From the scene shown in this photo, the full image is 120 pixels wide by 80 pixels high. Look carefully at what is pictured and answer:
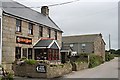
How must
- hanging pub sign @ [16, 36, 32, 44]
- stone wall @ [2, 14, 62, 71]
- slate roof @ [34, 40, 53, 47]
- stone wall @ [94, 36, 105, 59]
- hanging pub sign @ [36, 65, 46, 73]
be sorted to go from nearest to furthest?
hanging pub sign @ [36, 65, 46, 73]
stone wall @ [2, 14, 62, 71]
hanging pub sign @ [16, 36, 32, 44]
slate roof @ [34, 40, 53, 47]
stone wall @ [94, 36, 105, 59]

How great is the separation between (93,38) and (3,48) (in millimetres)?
41573

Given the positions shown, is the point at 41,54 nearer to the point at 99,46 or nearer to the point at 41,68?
the point at 41,68

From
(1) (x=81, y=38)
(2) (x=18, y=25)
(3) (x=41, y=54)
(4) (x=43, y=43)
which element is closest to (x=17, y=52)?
(2) (x=18, y=25)

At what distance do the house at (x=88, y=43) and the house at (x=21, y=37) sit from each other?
2886 centimetres

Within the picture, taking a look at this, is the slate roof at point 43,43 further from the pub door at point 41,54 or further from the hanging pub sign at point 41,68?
the hanging pub sign at point 41,68

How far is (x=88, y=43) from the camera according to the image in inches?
2405

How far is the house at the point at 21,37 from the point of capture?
22625mm

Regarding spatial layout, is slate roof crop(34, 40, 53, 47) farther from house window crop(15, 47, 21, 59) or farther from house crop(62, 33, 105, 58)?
house crop(62, 33, 105, 58)

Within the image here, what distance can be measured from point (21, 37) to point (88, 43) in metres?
37.6

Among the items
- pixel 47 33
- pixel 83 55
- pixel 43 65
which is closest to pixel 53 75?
pixel 43 65

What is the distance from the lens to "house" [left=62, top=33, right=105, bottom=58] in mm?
60188

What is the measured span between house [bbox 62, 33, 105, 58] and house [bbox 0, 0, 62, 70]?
28.9 m

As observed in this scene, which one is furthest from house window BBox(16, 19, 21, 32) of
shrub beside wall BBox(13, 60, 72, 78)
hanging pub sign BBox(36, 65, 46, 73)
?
hanging pub sign BBox(36, 65, 46, 73)

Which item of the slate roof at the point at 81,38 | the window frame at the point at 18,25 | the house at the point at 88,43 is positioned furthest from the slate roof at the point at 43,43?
the slate roof at the point at 81,38
